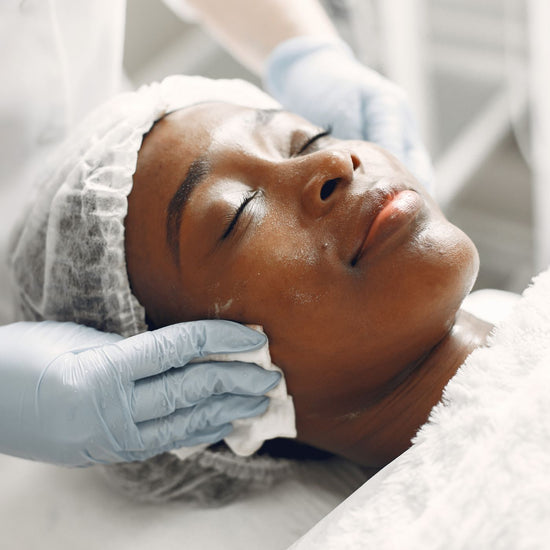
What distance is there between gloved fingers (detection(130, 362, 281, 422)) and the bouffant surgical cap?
13 cm

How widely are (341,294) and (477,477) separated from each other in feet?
0.93

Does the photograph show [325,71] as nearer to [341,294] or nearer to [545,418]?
[341,294]

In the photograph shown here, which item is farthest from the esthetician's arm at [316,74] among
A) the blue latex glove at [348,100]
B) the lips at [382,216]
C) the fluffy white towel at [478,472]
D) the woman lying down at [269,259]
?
the fluffy white towel at [478,472]

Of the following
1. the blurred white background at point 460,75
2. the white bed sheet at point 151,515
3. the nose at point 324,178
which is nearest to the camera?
the nose at point 324,178

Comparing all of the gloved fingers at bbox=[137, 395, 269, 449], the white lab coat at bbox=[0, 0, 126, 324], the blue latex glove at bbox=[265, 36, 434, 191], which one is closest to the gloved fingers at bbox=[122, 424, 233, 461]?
the gloved fingers at bbox=[137, 395, 269, 449]

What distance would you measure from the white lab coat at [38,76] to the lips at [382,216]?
68 centimetres

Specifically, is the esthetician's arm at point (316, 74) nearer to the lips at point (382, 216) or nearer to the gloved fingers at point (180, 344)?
the lips at point (382, 216)

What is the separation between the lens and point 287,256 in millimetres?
847

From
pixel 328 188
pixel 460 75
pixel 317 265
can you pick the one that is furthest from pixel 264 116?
pixel 460 75

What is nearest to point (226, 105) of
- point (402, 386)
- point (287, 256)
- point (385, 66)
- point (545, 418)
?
point (287, 256)

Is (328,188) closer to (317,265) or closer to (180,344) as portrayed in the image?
(317,265)

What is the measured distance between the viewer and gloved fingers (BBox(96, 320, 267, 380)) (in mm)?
849

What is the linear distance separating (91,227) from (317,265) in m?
0.35

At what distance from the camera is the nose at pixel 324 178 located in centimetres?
86
